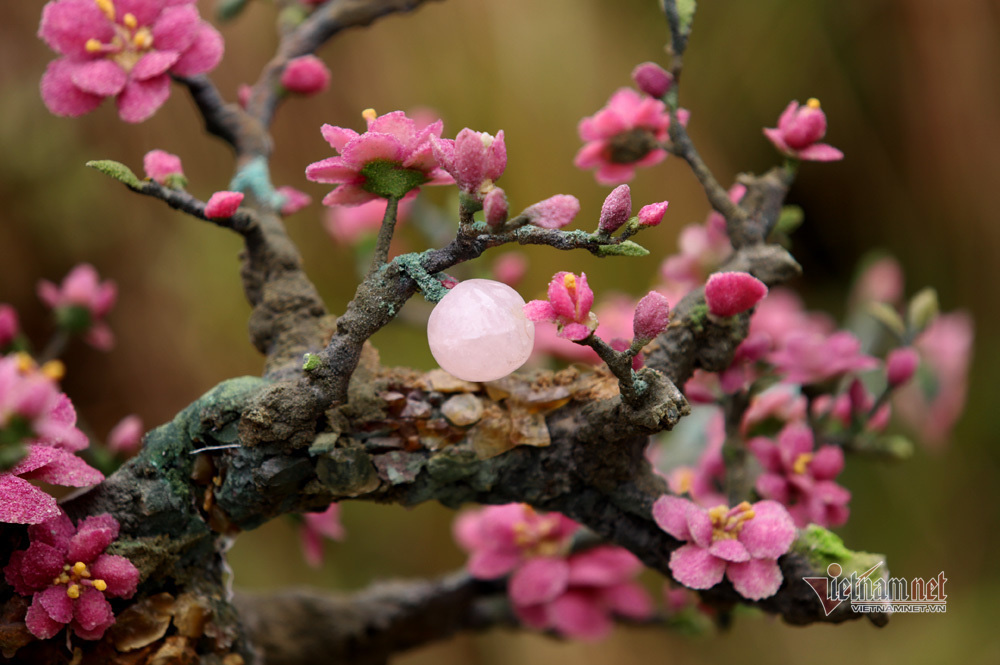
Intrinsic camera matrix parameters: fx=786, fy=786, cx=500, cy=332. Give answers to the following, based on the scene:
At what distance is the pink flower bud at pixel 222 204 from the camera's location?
14.0 inches

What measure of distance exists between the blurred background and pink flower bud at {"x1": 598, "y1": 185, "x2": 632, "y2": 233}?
80cm

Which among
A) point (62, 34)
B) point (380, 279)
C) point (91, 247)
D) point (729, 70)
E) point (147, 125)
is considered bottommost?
point (380, 279)

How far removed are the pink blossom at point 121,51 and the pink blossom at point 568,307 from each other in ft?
0.73

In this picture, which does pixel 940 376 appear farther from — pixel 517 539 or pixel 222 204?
pixel 222 204

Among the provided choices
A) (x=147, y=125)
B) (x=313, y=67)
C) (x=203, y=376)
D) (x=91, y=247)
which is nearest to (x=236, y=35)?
(x=147, y=125)

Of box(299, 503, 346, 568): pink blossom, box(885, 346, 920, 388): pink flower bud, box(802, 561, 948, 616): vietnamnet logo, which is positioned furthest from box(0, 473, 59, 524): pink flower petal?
box(885, 346, 920, 388): pink flower bud

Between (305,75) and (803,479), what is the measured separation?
380mm

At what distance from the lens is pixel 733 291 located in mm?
370

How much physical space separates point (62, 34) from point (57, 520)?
0.23m

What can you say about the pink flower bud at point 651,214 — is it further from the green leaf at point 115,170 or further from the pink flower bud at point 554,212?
the green leaf at point 115,170

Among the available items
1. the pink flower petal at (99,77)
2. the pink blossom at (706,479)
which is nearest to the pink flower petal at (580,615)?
the pink blossom at (706,479)

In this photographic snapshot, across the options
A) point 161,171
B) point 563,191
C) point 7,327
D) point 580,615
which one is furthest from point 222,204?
point 563,191

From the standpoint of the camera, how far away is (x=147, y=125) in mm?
1086

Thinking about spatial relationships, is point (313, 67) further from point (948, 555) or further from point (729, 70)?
point (948, 555)
